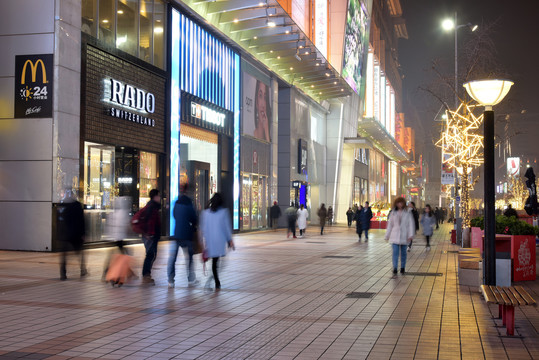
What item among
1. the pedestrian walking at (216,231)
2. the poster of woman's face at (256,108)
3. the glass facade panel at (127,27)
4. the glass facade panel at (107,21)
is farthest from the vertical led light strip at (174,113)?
the pedestrian walking at (216,231)

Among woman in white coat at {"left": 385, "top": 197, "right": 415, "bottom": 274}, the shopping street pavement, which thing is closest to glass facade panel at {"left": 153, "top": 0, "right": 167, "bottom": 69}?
the shopping street pavement

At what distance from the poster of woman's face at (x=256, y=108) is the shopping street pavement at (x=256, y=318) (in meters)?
19.6

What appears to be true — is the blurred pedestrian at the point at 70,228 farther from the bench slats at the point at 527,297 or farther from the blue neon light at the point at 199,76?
the blue neon light at the point at 199,76

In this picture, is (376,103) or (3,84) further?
(376,103)

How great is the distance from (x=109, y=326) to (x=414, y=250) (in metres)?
16.9

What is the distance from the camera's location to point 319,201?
166 ft

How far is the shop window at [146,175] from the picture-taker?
23203mm

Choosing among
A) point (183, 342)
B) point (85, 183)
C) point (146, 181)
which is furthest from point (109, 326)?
point (146, 181)

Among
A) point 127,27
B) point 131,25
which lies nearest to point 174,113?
point 131,25

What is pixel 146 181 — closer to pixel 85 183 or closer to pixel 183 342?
pixel 85 183

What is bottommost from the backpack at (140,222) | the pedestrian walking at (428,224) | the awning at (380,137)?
the pedestrian walking at (428,224)

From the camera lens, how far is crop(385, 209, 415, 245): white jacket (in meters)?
14.7

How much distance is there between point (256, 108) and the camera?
34.7 metres

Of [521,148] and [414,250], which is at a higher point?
[521,148]
